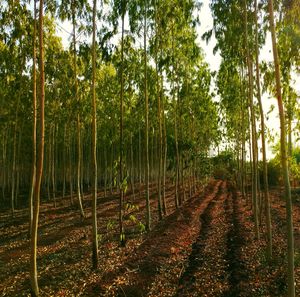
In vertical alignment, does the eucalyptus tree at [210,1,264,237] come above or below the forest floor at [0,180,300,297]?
above

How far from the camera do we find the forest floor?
9.00 metres

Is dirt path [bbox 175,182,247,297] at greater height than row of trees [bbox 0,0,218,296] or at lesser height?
lesser

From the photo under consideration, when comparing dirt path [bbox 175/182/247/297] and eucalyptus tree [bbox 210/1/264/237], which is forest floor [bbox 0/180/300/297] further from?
eucalyptus tree [bbox 210/1/264/237]

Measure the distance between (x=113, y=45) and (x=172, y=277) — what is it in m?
7.34

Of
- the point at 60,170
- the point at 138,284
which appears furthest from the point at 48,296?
the point at 60,170

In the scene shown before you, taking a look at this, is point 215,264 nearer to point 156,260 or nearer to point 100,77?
point 156,260

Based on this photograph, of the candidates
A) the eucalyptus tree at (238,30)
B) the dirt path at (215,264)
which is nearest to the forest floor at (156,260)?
the dirt path at (215,264)

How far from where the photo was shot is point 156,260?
11148 millimetres

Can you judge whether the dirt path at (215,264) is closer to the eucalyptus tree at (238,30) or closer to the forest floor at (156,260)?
the forest floor at (156,260)

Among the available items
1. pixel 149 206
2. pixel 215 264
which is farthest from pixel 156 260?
pixel 149 206

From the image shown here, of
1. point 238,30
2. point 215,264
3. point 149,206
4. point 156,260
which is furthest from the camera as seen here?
point 149,206

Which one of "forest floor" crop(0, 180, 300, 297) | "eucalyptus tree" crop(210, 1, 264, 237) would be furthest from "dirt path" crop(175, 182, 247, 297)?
"eucalyptus tree" crop(210, 1, 264, 237)

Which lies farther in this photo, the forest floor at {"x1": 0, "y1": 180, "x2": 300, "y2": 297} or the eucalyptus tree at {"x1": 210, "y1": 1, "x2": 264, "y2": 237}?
the eucalyptus tree at {"x1": 210, "y1": 1, "x2": 264, "y2": 237}

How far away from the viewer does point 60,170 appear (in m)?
49.9
